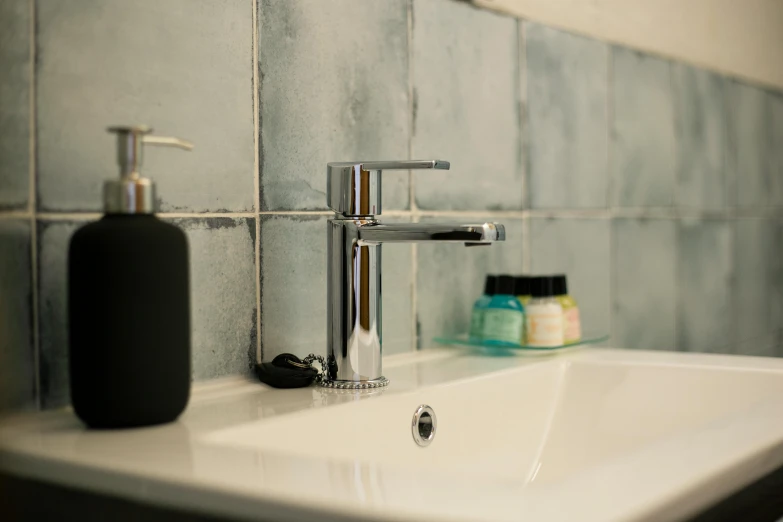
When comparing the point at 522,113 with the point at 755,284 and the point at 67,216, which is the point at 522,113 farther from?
the point at 755,284

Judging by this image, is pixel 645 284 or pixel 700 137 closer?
pixel 645 284

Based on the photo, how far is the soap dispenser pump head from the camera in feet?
2.19

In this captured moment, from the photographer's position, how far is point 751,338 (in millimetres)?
2004

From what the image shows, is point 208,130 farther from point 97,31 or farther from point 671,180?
point 671,180

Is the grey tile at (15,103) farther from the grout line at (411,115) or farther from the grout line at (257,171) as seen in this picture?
the grout line at (411,115)

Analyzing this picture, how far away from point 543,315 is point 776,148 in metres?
1.31

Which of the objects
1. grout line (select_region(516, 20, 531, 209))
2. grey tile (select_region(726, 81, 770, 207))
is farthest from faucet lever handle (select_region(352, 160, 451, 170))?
grey tile (select_region(726, 81, 770, 207))

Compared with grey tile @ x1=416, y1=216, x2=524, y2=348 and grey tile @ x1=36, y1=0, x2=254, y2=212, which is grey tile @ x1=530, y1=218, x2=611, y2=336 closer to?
grey tile @ x1=416, y1=216, x2=524, y2=348

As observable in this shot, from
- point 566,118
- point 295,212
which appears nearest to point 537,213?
point 566,118

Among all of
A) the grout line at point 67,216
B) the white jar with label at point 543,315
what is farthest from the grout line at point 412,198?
the grout line at point 67,216

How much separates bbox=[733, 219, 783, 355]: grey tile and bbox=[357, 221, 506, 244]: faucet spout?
1293 millimetres

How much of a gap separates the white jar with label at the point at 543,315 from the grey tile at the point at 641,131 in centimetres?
49

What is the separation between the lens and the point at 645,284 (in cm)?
163

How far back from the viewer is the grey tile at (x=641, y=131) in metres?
1.57
